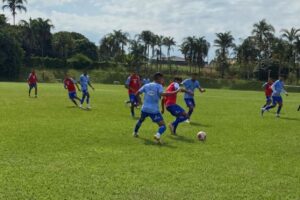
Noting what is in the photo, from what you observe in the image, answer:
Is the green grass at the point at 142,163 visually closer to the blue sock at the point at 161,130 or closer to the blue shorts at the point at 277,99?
the blue sock at the point at 161,130

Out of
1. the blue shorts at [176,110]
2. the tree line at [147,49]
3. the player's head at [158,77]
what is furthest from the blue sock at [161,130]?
the tree line at [147,49]

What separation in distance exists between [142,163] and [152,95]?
11.0ft

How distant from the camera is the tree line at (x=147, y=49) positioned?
301 feet

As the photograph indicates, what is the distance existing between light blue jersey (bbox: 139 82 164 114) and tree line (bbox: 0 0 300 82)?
7540 cm

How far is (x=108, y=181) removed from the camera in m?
8.80

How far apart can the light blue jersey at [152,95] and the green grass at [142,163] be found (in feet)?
3.13

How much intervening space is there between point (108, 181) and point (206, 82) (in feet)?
268

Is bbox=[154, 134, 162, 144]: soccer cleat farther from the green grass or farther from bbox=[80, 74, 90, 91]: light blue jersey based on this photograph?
bbox=[80, 74, 90, 91]: light blue jersey

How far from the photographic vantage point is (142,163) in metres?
10.5

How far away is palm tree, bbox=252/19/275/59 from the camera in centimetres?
9894

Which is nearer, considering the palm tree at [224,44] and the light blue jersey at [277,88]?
the light blue jersey at [277,88]

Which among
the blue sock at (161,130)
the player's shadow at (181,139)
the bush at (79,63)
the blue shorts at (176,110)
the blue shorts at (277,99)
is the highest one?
the bush at (79,63)

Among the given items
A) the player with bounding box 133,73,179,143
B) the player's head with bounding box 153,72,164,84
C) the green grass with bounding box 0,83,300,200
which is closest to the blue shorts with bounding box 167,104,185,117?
the green grass with bounding box 0,83,300,200

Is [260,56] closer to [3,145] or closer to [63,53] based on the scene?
[63,53]
